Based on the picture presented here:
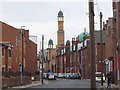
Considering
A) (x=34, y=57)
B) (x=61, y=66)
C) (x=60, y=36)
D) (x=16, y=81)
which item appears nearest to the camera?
(x=16, y=81)

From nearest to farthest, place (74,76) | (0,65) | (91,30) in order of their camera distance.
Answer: (91,30)
(0,65)
(74,76)

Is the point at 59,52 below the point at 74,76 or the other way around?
the other way around

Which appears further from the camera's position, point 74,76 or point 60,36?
point 60,36

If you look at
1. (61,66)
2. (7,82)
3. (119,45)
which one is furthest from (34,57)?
(61,66)

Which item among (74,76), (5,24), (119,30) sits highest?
(5,24)

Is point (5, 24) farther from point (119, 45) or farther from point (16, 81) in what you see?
point (119, 45)

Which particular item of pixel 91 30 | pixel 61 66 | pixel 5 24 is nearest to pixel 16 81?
pixel 5 24

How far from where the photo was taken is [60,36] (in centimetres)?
15838

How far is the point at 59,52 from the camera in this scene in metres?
148

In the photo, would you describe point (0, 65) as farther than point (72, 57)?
No

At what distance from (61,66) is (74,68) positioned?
27.2 metres

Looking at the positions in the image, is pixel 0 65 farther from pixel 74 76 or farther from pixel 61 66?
pixel 61 66

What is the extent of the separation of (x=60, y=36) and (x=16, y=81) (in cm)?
11044

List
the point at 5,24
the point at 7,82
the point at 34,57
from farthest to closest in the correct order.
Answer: the point at 34,57, the point at 5,24, the point at 7,82
